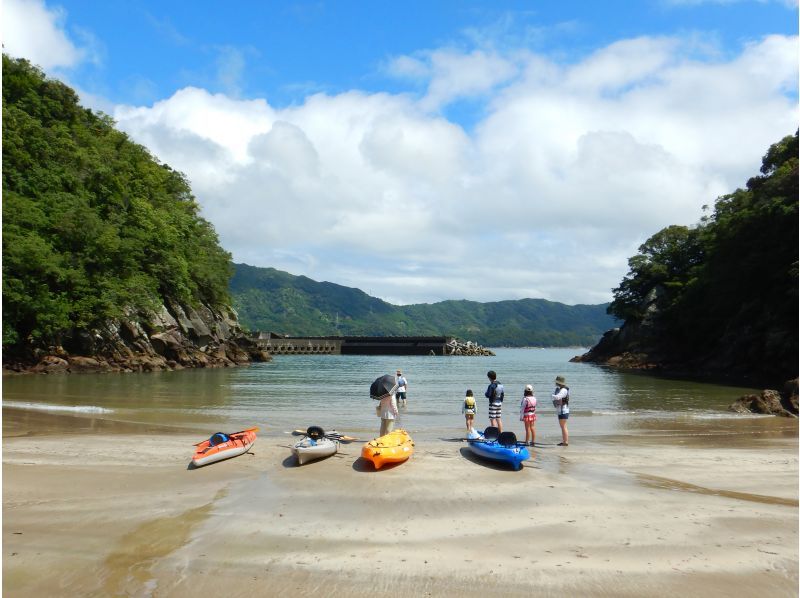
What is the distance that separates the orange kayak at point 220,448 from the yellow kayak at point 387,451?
10.3ft

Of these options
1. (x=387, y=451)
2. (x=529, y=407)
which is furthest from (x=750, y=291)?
(x=387, y=451)

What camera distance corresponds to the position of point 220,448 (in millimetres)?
13008

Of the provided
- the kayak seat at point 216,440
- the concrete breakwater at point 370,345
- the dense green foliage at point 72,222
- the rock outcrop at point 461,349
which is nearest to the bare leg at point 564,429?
the kayak seat at point 216,440

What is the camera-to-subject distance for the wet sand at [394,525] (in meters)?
6.69

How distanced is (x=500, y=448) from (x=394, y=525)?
4720mm

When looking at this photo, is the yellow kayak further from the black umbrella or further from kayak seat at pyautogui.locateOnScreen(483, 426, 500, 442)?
kayak seat at pyautogui.locateOnScreen(483, 426, 500, 442)

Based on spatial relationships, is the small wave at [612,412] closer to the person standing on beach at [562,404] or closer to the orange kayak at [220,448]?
the person standing on beach at [562,404]

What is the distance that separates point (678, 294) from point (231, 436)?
78.3 metres

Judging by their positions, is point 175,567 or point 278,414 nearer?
point 175,567

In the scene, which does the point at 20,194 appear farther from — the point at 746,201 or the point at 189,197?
the point at 746,201

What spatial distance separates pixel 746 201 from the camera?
185 feet

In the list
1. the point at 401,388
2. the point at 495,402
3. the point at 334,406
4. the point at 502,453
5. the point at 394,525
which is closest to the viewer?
the point at 394,525

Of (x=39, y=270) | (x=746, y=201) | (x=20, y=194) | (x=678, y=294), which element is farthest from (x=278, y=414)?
(x=678, y=294)

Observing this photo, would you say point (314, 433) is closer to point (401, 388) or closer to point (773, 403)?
point (401, 388)
